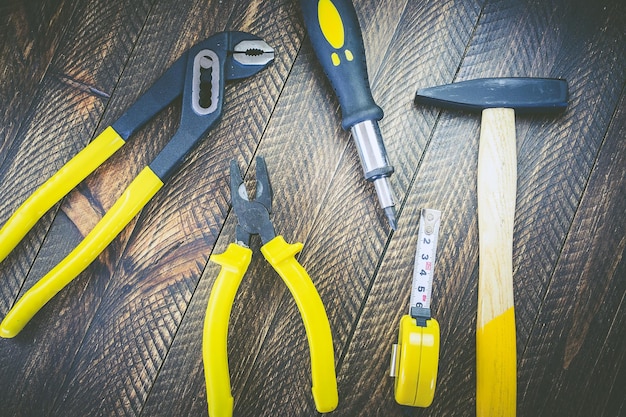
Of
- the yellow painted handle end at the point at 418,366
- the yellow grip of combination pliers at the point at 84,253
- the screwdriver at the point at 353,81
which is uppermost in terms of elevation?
the screwdriver at the point at 353,81

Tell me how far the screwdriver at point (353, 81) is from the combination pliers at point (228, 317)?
7.2 inches

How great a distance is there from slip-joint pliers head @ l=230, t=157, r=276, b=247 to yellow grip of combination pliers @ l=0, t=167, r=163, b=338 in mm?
127

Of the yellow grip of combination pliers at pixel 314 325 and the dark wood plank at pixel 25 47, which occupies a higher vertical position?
the dark wood plank at pixel 25 47

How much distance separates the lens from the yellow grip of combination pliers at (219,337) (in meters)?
0.72

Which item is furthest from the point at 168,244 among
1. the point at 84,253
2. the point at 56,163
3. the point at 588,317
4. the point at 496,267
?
the point at 588,317

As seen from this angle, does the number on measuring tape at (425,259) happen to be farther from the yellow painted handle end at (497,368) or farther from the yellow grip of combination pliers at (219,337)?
the yellow grip of combination pliers at (219,337)

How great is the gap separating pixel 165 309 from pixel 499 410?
57 cm

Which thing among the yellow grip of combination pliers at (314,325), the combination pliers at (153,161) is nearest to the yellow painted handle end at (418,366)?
the yellow grip of combination pliers at (314,325)

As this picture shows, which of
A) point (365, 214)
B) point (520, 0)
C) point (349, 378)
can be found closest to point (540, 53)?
point (520, 0)

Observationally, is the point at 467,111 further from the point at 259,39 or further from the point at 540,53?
the point at 259,39

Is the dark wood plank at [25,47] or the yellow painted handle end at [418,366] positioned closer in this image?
the yellow painted handle end at [418,366]

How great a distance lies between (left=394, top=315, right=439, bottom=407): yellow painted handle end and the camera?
738 mm

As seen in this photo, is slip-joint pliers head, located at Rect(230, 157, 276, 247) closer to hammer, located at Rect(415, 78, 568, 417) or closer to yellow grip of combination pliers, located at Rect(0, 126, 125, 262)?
yellow grip of combination pliers, located at Rect(0, 126, 125, 262)

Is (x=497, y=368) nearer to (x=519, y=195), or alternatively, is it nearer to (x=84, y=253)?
(x=519, y=195)
